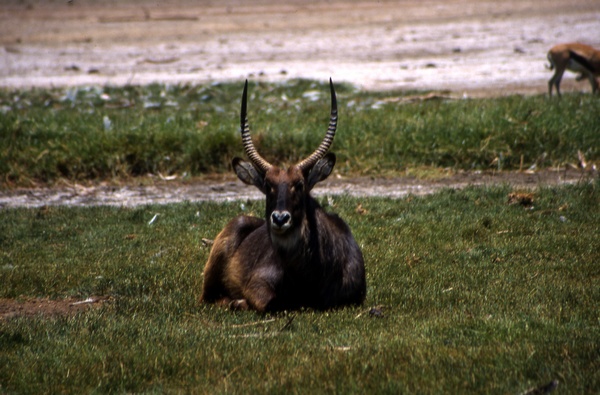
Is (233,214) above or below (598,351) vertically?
below

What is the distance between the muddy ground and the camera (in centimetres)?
1530

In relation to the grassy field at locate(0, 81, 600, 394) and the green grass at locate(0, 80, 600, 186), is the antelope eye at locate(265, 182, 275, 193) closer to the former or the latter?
the grassy field at locate(0, 81, 600, 394)

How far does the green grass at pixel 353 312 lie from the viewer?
679cm

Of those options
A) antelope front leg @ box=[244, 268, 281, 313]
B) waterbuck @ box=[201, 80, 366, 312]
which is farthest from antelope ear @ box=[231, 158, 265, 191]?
antelope front leg @ box=[244, 268, 281, 313]

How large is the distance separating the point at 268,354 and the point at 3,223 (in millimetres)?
7074

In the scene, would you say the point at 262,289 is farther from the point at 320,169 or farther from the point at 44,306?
the point at 44,306

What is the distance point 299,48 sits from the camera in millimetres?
31719

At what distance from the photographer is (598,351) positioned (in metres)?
6.81

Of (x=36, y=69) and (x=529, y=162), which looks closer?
(x=529, y=162)

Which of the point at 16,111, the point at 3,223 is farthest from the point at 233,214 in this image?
the point at 16,111

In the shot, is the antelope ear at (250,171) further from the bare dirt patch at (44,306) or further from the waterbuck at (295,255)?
the bare dirt patch at (44,306)

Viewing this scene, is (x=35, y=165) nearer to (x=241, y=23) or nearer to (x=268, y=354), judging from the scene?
(x=268, y=354)

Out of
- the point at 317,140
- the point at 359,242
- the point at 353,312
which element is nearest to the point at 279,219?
the point at 353,312

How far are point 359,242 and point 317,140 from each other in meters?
5.02
